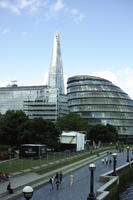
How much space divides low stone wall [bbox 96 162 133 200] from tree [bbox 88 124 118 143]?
9482cm

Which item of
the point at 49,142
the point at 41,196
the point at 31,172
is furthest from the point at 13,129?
the point at 41,196

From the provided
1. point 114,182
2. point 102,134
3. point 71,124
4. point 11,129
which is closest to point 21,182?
point 114,182

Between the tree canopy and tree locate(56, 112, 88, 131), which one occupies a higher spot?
tree locate(56, 112, 88, 131)

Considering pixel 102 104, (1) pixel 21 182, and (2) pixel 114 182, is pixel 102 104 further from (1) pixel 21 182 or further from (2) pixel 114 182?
(2) pixel 114 182

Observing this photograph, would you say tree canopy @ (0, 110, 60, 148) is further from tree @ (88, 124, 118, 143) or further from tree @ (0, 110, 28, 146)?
tree @ (88, 124, 118, 143)

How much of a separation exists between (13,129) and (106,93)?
4045 inches

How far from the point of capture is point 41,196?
113ft

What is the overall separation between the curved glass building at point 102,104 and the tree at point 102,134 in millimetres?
23931

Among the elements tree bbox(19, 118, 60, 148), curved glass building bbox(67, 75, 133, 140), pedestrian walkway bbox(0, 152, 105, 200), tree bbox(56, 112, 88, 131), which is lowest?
pedestrian walkway bbox(0, 152, 105, 200)

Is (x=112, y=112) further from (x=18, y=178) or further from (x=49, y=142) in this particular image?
(x=18, y=178)

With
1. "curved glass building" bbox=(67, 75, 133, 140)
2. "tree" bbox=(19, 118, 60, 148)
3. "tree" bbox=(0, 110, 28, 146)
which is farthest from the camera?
"curved glass building" bbox=(67, 75, 133, 140)

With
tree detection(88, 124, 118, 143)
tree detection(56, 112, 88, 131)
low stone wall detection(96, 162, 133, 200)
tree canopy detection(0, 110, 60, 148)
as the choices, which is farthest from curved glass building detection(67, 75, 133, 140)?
low stone wall detection(96, 162, 133, 200)

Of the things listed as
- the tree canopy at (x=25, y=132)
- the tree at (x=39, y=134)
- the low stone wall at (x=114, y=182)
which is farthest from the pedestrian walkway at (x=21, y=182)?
the tree canopy at (x=25, y=132)

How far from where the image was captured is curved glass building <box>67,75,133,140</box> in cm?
18125
